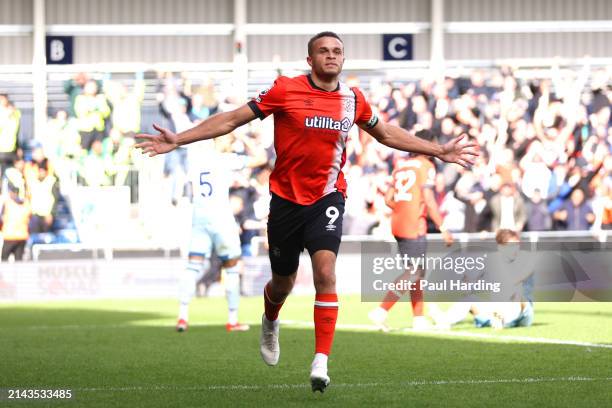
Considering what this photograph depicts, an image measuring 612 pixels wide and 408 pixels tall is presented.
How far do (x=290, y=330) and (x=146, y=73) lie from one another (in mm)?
17722

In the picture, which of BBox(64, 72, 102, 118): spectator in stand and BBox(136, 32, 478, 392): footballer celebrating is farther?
BBox(64, 72, 102, 118): spectator in stand

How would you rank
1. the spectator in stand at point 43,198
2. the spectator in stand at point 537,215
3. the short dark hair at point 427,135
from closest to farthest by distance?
the short dark hair at point 427,135
the spectator in stand at point 537,215
the spectator in stand at point 43,198

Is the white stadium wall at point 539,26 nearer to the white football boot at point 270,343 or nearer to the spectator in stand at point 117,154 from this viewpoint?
the spectator in stand at point 117,154

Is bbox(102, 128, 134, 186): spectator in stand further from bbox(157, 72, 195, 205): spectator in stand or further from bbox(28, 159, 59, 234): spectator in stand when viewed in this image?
bbox(28, 159, 59, 234): spectator in stand

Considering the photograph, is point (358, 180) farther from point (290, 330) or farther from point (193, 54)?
point (193, 54)

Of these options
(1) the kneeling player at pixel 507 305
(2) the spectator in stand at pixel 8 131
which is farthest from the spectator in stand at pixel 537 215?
(2) the spectator in stand at pixel 8 131

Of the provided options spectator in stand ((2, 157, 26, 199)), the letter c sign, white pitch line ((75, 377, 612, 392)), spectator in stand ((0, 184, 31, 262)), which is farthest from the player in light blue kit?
the letter c sign

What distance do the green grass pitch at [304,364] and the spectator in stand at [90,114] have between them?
30.8 feet

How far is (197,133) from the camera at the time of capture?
796 cm

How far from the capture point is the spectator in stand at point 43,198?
24047mm

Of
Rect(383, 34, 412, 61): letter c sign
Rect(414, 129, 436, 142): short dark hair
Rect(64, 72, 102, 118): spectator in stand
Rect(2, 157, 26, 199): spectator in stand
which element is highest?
Rect(383, 34, 412, 61): letter c sign

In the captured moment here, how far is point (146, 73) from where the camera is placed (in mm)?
30891

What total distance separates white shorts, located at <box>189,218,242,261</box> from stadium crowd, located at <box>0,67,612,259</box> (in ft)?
21.3

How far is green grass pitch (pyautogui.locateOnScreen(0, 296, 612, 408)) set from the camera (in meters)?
7.76
